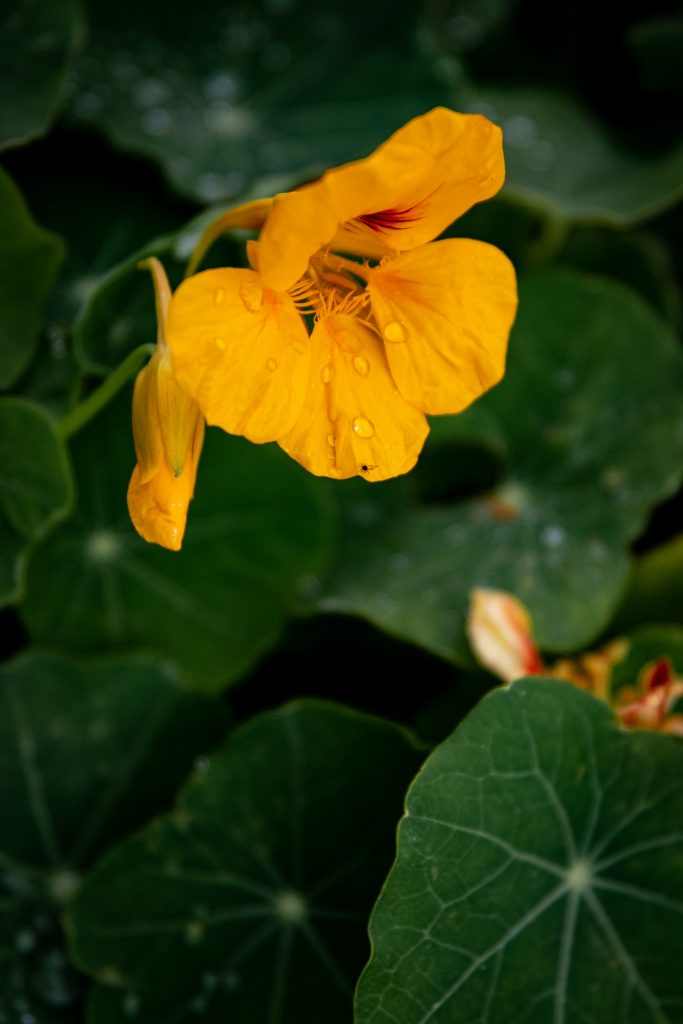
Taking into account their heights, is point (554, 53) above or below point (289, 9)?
below

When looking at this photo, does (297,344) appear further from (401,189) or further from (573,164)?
(573,164)

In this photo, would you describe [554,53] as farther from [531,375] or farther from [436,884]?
[436,884]

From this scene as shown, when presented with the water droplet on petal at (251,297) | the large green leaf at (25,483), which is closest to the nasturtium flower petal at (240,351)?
the water droplet on petal at (251,297)

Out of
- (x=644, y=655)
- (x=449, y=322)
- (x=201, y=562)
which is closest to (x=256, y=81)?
(x=201, y=562)

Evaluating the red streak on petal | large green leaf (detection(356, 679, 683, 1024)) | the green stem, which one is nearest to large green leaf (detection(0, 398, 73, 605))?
the green stem

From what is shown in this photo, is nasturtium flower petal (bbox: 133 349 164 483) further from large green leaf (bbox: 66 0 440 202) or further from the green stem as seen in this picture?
large green leaf (bbox: 66 0 440 202)

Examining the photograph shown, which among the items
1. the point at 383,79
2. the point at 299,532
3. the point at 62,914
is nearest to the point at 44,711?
the point at 62,914
